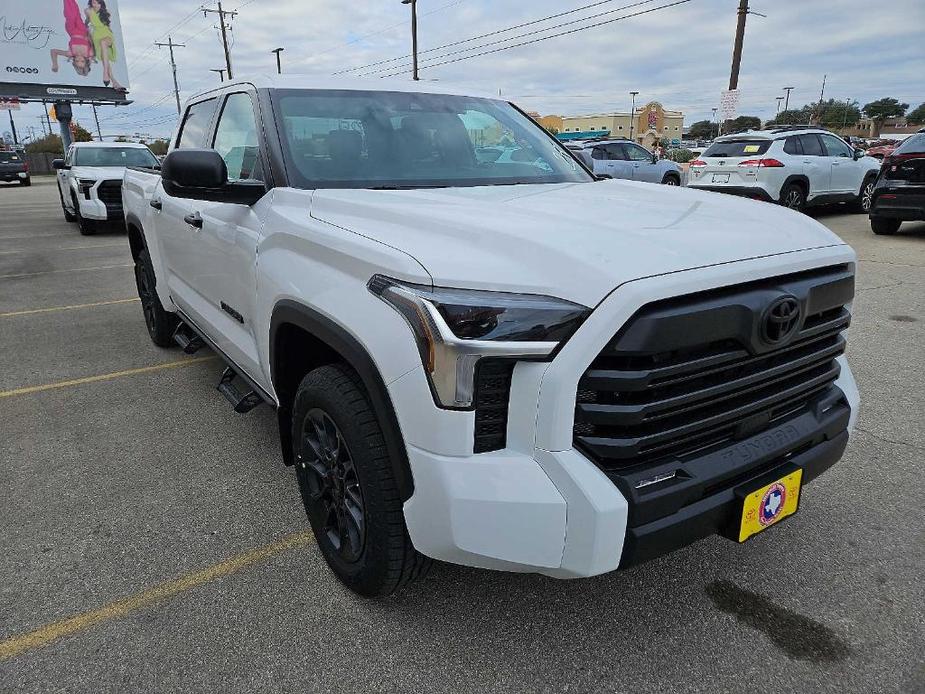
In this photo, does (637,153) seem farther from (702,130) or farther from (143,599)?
(702,130)

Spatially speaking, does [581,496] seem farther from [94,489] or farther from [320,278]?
[94,489]

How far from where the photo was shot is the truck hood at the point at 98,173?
40.9 ft

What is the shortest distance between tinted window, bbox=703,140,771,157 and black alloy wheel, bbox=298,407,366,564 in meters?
12.0

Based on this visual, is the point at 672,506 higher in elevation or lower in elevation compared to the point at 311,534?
higher

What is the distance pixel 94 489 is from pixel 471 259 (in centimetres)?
249

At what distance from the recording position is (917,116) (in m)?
96.2

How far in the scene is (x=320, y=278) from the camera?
219cm

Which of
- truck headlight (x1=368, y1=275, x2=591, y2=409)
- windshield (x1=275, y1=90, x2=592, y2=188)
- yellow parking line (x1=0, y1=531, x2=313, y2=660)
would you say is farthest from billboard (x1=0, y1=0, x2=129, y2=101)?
truck headlight (x1=368, y1=275, x2=591, y2=409)

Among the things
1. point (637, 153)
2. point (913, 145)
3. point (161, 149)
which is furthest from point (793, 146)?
point (161, 149)

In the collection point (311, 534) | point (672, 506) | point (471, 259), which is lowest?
point (311, 534)

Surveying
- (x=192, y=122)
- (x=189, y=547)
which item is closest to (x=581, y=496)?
(x=189, y=547)

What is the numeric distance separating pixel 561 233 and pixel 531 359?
428 mm

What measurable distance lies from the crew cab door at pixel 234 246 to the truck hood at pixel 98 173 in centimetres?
1046

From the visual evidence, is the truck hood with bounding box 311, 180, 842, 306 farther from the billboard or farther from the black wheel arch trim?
the billboard
